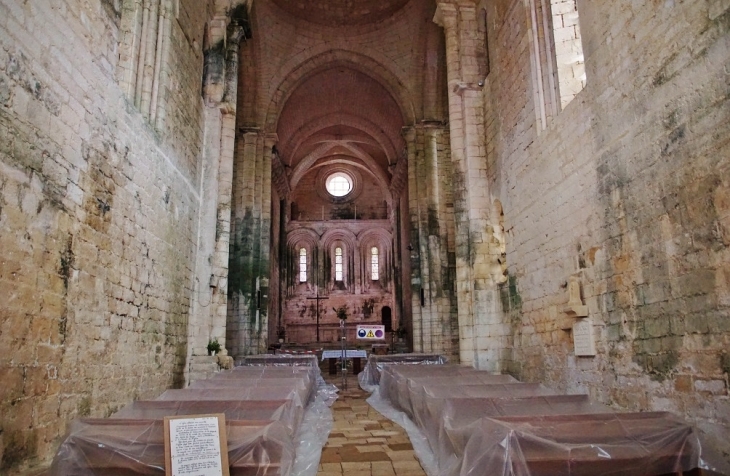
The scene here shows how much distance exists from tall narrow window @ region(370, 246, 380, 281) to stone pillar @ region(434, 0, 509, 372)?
68.5 feet

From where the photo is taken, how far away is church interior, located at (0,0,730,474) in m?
4.48

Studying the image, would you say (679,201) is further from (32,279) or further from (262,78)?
(262,78)

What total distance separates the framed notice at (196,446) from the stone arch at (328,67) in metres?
15.3

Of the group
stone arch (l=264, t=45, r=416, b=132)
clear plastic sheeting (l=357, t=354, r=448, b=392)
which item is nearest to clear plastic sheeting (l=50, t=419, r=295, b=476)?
clear plastic sheeting (l=357, t=354, r=448, b=392)

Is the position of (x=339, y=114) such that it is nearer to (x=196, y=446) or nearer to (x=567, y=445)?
(x=196, y=446)

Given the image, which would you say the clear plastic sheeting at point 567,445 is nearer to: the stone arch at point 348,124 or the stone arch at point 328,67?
the stone arch at point 328,67

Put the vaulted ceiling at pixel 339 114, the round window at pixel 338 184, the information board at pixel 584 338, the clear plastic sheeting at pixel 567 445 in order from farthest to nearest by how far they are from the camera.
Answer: the round window at pixel 338 184 → the vaulted ceiling at pixel 339 114 → the information board at pixel 584 338 → the clear plastic sheeting at pixel 567 445

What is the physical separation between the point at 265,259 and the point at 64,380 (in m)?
11.8

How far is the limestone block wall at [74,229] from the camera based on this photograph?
4.43m

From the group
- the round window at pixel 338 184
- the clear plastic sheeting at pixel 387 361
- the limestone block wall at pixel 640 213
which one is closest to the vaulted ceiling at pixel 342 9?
the limestone block wall at pixel 640 213

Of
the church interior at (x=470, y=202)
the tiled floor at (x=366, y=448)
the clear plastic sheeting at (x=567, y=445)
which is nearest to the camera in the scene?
the clear plastic sheeting at (x=567, y=445)

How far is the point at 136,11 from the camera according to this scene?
7688 mm

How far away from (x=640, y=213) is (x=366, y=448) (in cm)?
398

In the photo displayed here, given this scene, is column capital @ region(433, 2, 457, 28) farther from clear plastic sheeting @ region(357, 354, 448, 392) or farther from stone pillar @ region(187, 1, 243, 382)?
clear plastic sheeting @ region(357, 354, 448, 392)
